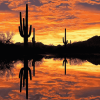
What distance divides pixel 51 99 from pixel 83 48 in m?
53.4

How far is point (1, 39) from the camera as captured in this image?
130ft

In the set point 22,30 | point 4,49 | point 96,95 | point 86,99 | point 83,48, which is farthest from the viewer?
point 83,48

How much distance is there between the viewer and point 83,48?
194ft

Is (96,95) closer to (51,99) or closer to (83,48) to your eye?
(51,99)

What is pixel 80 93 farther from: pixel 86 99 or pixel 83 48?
pixel 83 48

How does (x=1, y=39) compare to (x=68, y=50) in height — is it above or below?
above

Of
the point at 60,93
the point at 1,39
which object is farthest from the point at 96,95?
the point at 1,39

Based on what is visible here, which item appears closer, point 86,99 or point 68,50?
point 86,99

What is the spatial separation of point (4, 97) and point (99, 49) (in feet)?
188

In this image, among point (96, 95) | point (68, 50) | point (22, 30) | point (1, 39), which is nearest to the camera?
point (96, 95)

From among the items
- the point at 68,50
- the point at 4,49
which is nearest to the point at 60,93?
the point at 4,49

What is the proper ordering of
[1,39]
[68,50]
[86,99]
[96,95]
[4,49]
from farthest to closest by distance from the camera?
[68,50] < [1,39] < [4,49] < [96,95] < [86,99]

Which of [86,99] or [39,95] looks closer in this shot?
[86,99]

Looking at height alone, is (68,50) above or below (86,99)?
below
